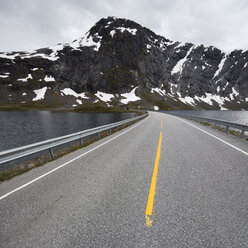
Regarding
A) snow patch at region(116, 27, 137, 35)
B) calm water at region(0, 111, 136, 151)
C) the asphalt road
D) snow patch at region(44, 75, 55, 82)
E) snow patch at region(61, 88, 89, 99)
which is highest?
snow patch at region(116, 27, 137, 35)

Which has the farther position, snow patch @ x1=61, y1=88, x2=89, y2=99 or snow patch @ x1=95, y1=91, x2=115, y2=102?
snow patch @ x1=61, y1=88, x2=89, y2=99

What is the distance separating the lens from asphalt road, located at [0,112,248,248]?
206 centimetres

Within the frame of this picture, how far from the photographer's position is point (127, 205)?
110 inches

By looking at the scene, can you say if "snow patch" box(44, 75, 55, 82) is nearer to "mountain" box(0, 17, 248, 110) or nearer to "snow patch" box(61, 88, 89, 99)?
"mountain" box(0, 17, 248, 110)

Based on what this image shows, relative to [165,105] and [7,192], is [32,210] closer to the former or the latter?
[7,192]

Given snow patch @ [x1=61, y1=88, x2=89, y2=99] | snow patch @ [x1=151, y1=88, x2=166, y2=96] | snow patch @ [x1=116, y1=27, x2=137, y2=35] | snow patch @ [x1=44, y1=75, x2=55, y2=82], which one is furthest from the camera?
snow patch @ [x1=116, y1=27, x2=137, y2=35]

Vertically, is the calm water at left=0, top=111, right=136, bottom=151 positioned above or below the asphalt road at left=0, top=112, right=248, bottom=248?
below

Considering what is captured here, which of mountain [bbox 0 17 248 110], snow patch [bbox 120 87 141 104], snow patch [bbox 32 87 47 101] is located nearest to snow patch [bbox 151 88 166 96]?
mountain [bbox 0 17 248 110]

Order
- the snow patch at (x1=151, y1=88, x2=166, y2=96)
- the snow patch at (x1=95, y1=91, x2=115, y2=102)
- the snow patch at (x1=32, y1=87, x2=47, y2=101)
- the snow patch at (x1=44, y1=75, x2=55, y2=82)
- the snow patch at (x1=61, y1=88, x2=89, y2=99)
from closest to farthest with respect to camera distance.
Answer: the snow patch at (x1=32, y1=87, x2=47, y2=101) → the snow patch at (x1=95, y1=91, x2=115, y2=102) → the snow patch at (x1=61, y1=88, x2=89, y2=99) → the snow patch at (x1=44, y1=75, x2=55, y2=82) → the snow patch at (x1=151, y1=88, x2=166, y2=96)

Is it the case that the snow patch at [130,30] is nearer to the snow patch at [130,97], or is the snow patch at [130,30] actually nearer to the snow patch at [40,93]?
the snow patch at [130,97]

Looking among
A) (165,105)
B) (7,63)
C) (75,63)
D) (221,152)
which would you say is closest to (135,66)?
(165,105)

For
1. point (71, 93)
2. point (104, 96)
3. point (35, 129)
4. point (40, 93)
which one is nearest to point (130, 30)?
point (104, 96)

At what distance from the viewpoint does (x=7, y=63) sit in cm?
15650

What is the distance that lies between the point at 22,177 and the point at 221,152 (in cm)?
814
